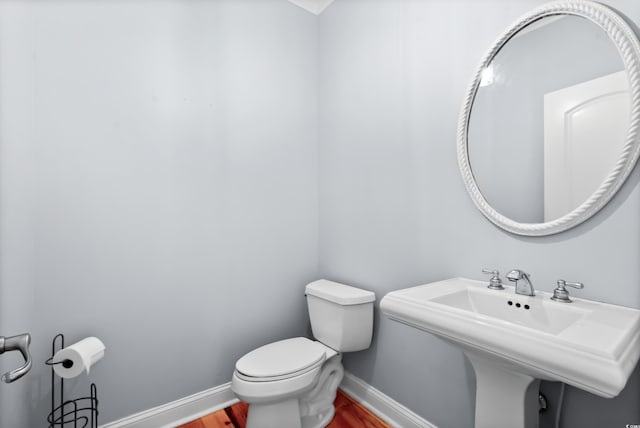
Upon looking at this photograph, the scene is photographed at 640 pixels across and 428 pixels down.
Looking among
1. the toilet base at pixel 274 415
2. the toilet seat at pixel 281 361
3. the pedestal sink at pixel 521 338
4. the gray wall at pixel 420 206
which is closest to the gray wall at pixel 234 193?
the gray wall at pixel 420 206

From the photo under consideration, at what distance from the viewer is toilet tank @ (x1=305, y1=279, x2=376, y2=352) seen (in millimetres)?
1613

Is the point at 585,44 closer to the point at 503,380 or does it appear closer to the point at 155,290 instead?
the point at 503,380

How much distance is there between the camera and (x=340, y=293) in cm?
167

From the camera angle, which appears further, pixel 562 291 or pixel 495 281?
pixel 495 281

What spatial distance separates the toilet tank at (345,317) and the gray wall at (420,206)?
3.4 inches

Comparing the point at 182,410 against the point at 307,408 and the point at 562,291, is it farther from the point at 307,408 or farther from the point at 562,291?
the point at 562,291

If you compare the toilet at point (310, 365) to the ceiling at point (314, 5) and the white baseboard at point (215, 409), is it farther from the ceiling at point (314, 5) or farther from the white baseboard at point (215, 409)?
the ceiling at point (314, 5)

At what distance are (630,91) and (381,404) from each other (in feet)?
5.52

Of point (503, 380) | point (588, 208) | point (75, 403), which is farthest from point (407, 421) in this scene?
point (75, 403)

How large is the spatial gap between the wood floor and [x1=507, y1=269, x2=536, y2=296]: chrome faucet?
1040mm

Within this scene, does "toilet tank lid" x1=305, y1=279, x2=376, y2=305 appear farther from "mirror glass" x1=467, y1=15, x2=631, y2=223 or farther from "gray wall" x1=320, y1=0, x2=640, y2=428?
"mirror glass" x1=467, y1=15, x2=631, y2=223

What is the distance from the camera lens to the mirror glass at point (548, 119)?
37.6 inches

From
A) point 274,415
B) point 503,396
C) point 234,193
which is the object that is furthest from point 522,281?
point 234,193

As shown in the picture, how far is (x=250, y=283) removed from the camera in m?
1.84
